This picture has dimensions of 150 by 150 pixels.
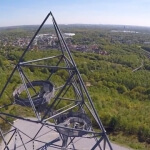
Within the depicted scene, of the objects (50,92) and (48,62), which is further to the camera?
(48,62)

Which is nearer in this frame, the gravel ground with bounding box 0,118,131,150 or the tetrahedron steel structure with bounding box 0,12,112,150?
the tetrahedron steel structure with bounding box 0,12,112,150

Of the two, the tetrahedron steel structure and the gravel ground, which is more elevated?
the tetrahedron steel structure

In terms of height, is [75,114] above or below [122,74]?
above

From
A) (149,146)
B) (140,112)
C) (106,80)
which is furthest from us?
(106,80)

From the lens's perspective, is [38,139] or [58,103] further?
[38,139]

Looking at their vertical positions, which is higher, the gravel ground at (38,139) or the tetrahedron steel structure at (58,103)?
the tetrahedron steel structure at (58,103)

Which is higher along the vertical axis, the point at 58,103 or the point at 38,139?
the point at 58,103

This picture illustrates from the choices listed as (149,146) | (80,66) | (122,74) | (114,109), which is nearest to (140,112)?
(114,109)

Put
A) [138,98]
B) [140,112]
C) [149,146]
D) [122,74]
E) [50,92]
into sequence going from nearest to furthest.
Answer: [50,92], [149,146], [140,112], [138,98], [122,74]

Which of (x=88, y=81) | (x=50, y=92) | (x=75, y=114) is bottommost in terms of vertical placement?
(x=88, y=81)

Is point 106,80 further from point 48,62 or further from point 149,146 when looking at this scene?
point 149,146

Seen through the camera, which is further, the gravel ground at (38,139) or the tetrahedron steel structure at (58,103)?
the gravel ground at (38,139)
